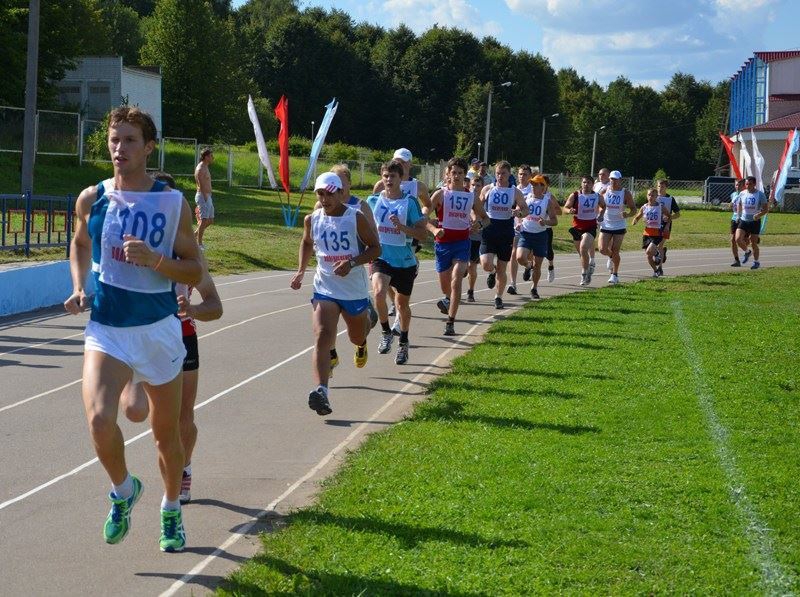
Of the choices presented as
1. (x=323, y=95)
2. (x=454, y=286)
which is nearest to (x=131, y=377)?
(x=454, y=286)

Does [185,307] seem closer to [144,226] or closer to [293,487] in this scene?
[144,226]

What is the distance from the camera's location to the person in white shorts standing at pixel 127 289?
5184 millimetres

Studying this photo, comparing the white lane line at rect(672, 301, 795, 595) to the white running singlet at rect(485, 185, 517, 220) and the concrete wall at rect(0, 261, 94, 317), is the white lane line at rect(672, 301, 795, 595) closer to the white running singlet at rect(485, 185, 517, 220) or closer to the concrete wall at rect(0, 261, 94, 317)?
the white running singlet at rect(485, 185, 517, 220)

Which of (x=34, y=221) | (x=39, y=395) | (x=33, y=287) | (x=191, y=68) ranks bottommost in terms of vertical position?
(x=39, y=395)

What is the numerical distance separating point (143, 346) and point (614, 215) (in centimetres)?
1679

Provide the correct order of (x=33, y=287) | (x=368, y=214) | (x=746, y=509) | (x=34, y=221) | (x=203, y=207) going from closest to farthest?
(x=746, y=509) → (x=368, y=214) → (x=33, y=287) → (x=34, y=221) → (x=203, y=207)

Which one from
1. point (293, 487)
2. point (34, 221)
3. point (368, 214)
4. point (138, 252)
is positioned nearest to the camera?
point (138, 252)

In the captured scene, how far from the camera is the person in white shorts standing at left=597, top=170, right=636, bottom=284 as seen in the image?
20953 millimetres

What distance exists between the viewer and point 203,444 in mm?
8289

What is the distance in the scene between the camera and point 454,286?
14.0 metres

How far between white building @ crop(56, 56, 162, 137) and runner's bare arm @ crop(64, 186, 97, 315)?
1900 inches

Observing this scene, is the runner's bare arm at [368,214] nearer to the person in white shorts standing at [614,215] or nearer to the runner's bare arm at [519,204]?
the runner's bare arm at [519,204]

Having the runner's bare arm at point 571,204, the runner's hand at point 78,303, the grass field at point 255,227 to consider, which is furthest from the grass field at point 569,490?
the grass field at point 255,227

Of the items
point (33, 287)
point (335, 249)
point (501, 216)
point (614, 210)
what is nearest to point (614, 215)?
point (614, 210)
